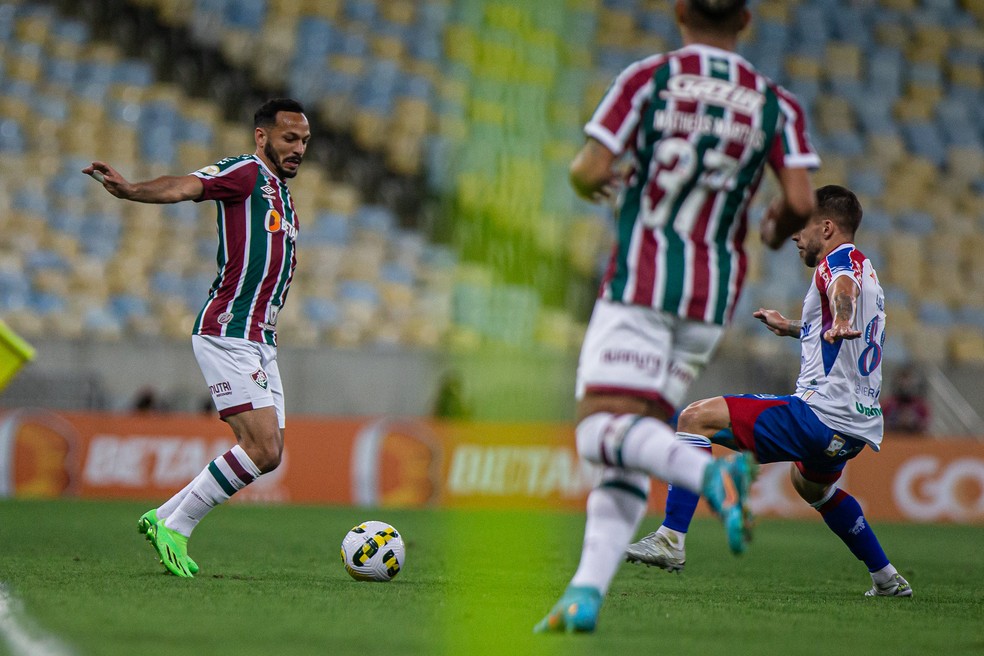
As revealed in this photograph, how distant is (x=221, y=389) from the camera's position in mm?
6664

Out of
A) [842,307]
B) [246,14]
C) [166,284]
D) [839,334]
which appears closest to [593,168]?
[839,334]

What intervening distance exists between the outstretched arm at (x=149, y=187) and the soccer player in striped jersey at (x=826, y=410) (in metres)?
2.57

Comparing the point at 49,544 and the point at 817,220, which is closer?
the point at 817,220

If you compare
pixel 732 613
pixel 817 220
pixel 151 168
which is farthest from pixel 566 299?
pixel 732 613

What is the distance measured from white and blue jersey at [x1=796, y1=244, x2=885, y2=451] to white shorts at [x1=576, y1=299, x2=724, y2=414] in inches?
83.2

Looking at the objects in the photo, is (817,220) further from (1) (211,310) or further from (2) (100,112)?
(2) (100,112)

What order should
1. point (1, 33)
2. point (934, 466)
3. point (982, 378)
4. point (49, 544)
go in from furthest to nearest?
1. point (1, 33)
2. point (982, 378)
3. point (934, 466)
4. point (49, 544)

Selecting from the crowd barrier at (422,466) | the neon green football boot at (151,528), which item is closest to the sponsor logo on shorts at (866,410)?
the neon green football boot at (151,528)

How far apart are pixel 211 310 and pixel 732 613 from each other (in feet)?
9.58

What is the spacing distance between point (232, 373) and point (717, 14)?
3150mm

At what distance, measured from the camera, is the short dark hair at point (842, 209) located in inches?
263

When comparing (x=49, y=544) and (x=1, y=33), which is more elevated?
(x=1, y=33)

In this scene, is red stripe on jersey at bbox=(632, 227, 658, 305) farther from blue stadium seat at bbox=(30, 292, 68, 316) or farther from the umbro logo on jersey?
blue stadium seat at bbox=(30, 292, 68, 316)

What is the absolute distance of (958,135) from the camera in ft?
67.5
